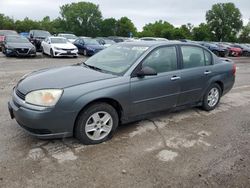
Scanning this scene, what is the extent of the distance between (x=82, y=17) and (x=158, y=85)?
267ft

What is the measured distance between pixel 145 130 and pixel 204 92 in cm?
170

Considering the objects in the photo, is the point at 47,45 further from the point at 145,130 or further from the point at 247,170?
the point at 247,170

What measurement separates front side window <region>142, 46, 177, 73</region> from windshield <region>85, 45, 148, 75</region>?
7.0 inches

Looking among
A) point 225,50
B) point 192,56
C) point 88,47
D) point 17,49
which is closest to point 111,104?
point 192,56

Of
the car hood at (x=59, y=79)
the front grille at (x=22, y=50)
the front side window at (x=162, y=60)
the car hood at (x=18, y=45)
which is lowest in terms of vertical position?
the front grille at (x=22, y=50)

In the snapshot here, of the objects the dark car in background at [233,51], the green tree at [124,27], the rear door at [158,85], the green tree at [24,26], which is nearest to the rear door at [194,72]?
the rear door at [158,85]

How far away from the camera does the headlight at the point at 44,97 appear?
3602 millimetres

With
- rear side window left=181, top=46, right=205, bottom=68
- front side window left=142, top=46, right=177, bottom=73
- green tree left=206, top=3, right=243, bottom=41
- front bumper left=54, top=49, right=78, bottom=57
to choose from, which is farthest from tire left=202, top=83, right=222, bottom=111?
green tree left=206, top=3, right=243, bottom=41

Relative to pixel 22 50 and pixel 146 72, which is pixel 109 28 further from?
pixel 146 72

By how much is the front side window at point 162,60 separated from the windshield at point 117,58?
179mm

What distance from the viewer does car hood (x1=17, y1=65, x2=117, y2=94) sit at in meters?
3.80

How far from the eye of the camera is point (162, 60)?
4777 mm

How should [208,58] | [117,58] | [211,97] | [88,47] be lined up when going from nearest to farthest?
1. [117,58]
2. [208,58]
3. [211,97]
4. [88,47]

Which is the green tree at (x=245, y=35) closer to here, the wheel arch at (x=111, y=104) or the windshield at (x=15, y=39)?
the windshield at (x=15, y=39)
